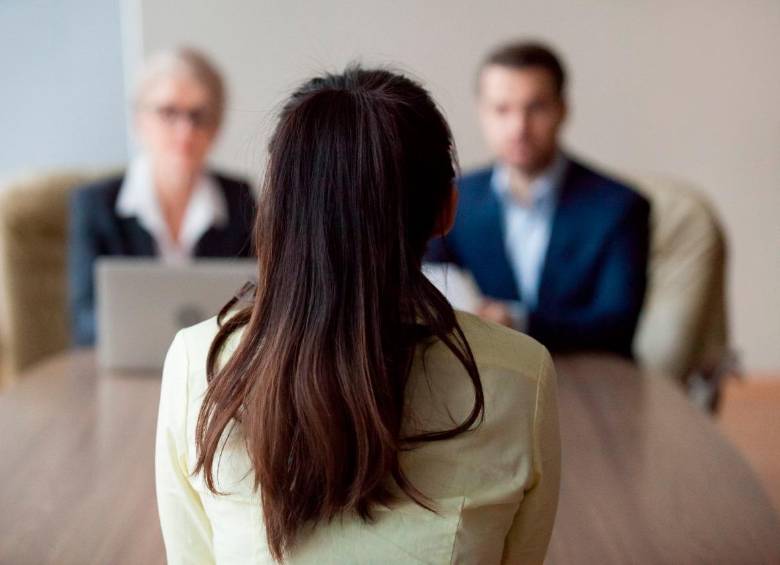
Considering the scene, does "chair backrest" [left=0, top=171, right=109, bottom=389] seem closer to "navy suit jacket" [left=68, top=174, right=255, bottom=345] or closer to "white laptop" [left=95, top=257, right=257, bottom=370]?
"navy suit jacket" [left=68, top=174, right=255, bottom=345]

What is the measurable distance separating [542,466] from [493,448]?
88mm

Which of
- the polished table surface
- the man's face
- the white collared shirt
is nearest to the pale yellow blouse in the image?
the polished table surface

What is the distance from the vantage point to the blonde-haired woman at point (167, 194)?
2.69m

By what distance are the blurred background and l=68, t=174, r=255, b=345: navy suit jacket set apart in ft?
3.38

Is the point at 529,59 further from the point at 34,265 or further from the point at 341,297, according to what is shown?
the point at 341,297

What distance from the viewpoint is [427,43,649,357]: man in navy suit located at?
255cm

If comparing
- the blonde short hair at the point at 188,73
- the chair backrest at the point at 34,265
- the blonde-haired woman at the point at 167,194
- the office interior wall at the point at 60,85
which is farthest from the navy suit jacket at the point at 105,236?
the office interior wall at the point at 60,85

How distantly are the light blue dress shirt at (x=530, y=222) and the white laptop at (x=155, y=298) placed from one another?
2.75 feet

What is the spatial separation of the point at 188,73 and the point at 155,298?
2.87 ft

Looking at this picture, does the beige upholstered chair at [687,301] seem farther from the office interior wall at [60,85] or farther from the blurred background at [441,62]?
the office interior wall at [60,85]

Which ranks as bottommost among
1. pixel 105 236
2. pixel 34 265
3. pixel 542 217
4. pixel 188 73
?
pixel 34 265

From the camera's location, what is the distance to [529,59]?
2566mm

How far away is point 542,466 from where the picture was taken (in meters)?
1.09

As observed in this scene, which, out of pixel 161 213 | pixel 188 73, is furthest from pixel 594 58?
pixel 161 213
